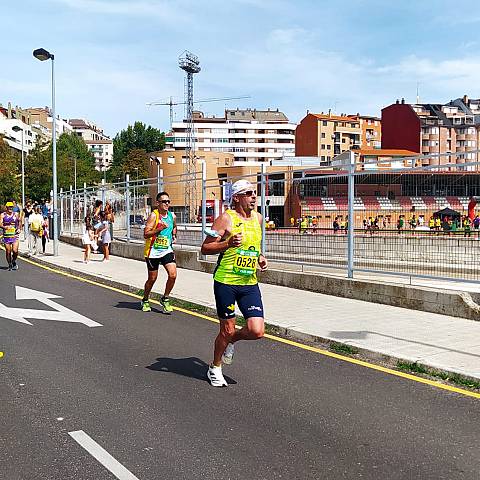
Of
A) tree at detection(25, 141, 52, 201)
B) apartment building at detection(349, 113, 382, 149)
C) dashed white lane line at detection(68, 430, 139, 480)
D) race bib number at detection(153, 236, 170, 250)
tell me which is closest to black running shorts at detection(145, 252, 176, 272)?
race bib number at detection(153, 236, 170, 250)

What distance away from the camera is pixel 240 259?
560 centimetres

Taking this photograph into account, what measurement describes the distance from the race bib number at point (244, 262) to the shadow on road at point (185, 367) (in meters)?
1.14

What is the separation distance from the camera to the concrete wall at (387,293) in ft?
29.1

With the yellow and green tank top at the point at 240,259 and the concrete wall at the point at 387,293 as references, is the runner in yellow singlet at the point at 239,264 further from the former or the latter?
the concrete wall at the point at 387,293

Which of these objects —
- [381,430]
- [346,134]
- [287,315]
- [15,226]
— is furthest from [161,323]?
[346,134]

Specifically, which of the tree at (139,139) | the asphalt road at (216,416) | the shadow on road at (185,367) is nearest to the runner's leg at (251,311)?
the asphalt road at (216,416)

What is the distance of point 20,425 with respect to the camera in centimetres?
469

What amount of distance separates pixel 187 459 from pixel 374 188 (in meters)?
7.11

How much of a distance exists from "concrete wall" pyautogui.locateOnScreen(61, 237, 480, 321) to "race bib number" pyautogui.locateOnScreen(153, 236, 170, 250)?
10.8ft

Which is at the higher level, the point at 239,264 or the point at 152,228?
the point at 152,228

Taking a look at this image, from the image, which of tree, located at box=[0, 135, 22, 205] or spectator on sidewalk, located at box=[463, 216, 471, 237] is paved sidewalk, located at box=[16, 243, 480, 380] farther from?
tree, located at box=[0, 135, 22, 205]

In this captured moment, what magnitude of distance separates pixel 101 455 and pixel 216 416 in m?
1.10

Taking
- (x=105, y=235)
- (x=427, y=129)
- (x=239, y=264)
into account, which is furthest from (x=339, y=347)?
(x=427, y=129)

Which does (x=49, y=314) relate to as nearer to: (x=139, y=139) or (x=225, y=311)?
(x=225, y=311)
